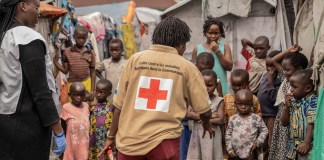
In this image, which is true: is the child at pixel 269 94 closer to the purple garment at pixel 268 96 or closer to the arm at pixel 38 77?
the purple garment at pixel 268 96

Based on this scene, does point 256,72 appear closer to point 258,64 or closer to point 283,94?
point 258,64

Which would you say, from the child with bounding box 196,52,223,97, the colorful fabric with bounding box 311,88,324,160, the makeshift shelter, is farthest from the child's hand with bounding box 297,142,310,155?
the makeshift shelter

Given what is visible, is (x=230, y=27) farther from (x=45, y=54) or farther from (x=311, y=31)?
(x=45, y=54)

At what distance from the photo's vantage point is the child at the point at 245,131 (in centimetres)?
674

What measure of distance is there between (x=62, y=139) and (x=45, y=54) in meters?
0.63

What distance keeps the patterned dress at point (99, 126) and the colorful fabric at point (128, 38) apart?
744cm

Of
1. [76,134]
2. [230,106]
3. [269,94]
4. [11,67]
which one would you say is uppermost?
[11,67]

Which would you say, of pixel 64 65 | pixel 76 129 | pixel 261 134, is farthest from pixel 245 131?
pixel 64 65

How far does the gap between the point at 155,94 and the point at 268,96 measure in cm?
322

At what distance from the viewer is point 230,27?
1043 centimetres

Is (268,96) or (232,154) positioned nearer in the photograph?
(232,154)

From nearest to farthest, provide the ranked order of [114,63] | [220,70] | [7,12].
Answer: [7,12]
[220,70]
[114,63]

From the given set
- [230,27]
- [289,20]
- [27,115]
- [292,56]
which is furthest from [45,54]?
[230,27]

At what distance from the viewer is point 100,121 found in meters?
7.68
